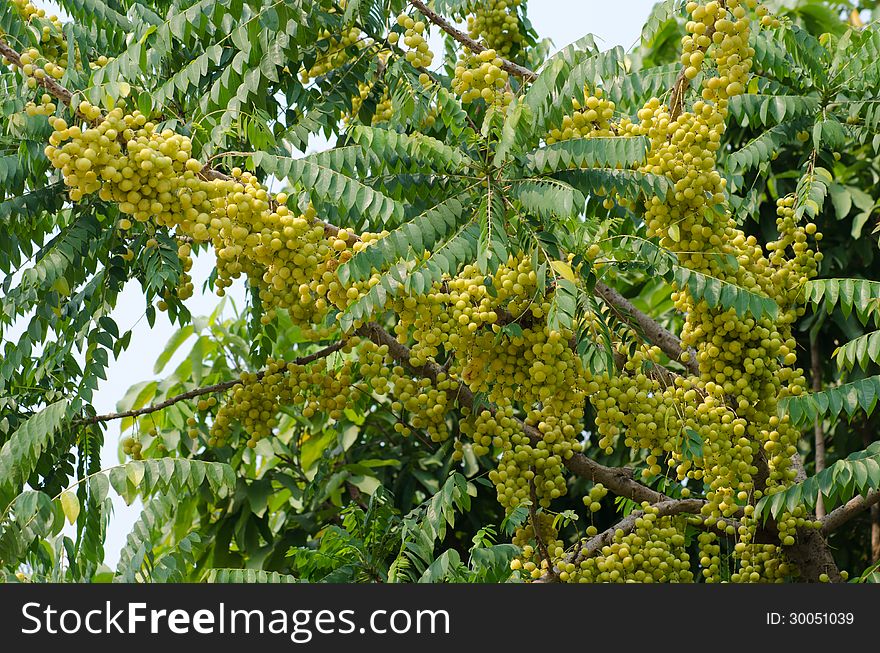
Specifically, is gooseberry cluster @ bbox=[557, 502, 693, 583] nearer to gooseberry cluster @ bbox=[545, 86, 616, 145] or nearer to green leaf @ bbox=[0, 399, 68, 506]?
gooseberry cluster @ bbox=[545, 86, 616, 145]

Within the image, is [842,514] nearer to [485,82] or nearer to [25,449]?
[485,82]

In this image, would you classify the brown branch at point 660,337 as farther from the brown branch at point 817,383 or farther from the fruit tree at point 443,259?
the brown branch at point 817,383

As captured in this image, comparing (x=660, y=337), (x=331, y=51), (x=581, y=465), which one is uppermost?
(x=331, y=51)

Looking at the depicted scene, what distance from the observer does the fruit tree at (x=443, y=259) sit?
3.09 m

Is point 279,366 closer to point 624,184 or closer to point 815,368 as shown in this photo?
point 624,184

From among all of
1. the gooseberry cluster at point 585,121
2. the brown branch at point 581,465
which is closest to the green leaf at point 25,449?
the brown branch at point 581,465

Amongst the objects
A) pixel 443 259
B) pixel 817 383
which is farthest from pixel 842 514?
pixel 443 259

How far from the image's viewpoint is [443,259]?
3006 millimetres

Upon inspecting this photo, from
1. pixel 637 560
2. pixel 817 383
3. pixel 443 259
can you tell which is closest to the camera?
pixel 443 259

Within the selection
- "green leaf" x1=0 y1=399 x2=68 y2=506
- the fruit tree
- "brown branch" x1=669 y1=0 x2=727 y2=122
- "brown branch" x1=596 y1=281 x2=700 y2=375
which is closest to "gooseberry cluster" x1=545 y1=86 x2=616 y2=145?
the fruit tree
